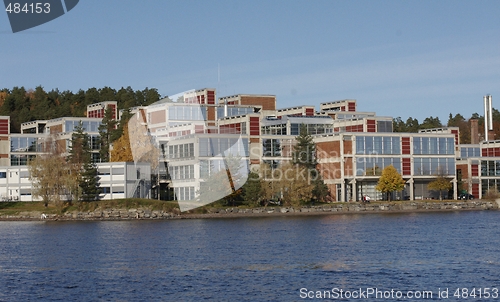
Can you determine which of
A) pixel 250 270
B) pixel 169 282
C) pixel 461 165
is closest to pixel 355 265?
pixel 250 270

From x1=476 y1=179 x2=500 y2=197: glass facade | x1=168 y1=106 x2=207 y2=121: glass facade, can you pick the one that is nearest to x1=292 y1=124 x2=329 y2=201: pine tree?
x1=168 y1=106 x2=207 y2=121: glass facade

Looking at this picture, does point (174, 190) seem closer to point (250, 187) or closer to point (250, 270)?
point (250, 187)

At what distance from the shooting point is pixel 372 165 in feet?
373

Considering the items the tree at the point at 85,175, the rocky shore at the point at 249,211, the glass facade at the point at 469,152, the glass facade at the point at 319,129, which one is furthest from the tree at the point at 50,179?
the glass facade at the point at 469,152

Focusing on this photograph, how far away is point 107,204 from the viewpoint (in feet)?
325

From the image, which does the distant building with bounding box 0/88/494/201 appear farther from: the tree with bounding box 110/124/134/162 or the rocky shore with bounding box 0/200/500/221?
the rocky shore with bounding box 0/200/500/221

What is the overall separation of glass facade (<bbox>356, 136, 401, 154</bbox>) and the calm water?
32.5 meters

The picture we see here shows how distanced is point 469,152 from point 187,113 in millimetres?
51917

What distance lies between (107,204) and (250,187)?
57.6 feet

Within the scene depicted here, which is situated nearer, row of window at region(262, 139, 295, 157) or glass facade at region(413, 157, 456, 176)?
row of window at region(262, 139, 295, 157)

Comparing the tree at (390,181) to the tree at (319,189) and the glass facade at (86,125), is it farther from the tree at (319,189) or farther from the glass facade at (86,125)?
the glass facade at (86,125)

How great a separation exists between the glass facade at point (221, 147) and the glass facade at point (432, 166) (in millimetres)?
Result: 24797

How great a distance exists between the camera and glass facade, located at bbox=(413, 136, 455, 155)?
382 feet

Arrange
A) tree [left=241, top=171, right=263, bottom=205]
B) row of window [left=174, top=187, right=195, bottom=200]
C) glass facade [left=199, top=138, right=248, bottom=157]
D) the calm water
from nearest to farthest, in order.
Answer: the calm water, tree [left=241, top=171, right=263, bottom=205], row of window [left=174, top=187, right=195, bottom=200], glass facade [left=199, top=138, right=248, bottom=157]
